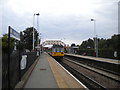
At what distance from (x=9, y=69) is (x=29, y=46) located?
177ft

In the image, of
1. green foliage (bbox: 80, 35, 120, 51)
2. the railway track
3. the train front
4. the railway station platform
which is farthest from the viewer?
green foliage (bbox: 80, 35, 120, 51)

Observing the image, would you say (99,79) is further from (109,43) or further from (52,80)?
(109,43)

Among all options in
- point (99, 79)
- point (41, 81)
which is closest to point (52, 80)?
point (41, 81)

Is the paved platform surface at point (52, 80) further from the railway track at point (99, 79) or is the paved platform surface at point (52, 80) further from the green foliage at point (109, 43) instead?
the green foliage at point (109, 43)

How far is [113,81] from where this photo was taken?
13.7 metres

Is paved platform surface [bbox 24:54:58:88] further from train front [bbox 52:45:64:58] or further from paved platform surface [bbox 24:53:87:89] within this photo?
train front [bbox 52:45:64:58]

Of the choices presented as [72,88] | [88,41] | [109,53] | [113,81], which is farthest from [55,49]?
[88,41]

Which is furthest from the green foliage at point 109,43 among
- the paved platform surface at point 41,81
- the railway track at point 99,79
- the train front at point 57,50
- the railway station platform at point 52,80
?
the paved platform surface at point 41,81

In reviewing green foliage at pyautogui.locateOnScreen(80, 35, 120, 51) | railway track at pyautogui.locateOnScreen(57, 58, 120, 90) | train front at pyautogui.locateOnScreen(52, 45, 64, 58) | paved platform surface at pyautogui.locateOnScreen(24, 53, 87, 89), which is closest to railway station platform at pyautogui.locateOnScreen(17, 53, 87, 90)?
paved platform surface at pyautogui.locateOnScreen(24, 53, 87, 89)

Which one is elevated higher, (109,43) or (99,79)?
(109,43)

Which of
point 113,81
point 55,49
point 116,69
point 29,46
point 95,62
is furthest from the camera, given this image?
point 29,46

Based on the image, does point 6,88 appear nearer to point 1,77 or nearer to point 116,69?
point 1,77

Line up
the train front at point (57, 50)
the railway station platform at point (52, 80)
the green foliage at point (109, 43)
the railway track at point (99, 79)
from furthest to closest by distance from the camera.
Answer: the green foliage at point (109, 43) < the train front at point (57, 50) < the railway track at point (99, 79) < the railway station platform at point (52, 80)

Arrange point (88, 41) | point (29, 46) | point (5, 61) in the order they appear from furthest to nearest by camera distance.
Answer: point (88, 41) → point (29, 46) → point (5, 61)
